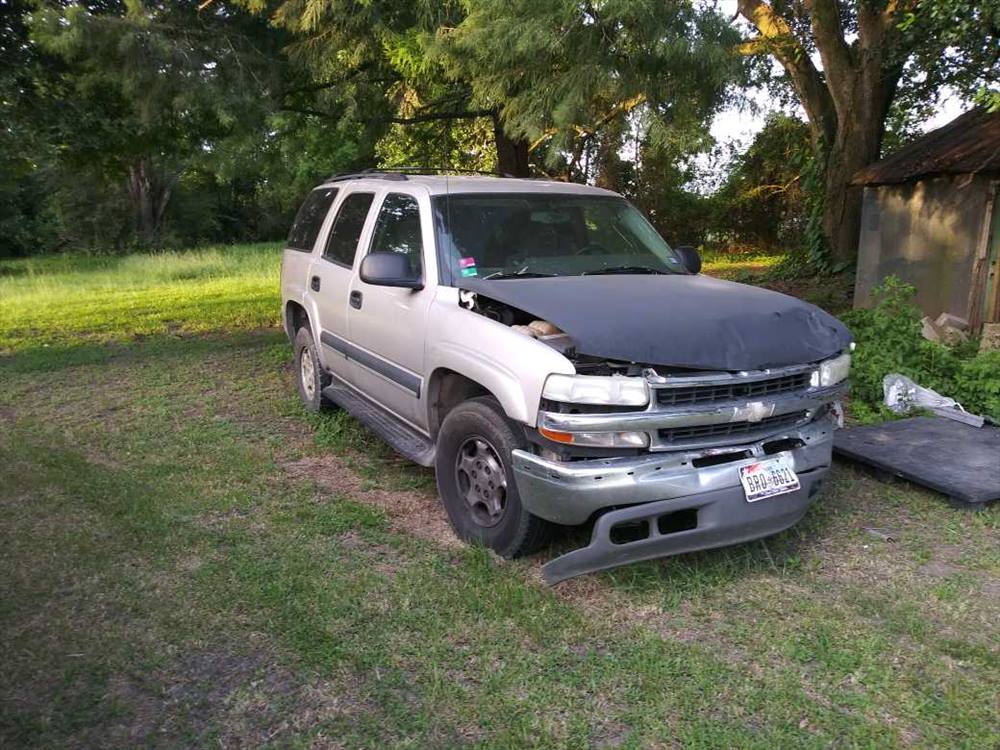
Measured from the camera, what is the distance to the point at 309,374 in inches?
276

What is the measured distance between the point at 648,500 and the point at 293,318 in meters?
4.72

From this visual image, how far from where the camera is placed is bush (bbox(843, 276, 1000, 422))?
21.1 ft

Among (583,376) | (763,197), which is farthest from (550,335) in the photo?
(763,197)

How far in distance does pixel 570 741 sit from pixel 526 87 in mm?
5330

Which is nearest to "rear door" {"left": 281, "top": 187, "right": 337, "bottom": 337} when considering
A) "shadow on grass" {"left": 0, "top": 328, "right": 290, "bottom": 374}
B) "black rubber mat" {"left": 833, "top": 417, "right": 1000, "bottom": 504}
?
"shadow on grass" {"left": 0, "top": 328, "right": 290, "bottom": 374}

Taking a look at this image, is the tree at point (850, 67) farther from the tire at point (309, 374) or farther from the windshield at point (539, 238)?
the tire at point (309, 374)

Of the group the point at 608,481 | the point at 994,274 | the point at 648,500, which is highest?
the point at 994,274

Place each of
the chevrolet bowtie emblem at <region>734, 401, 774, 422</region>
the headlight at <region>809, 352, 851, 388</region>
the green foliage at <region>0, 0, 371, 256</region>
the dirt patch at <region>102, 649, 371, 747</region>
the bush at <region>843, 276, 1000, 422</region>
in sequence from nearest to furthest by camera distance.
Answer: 1. the dirt patch at <region>102, 649, 371, 747</region>
2. the chevrolet bowtie emblem at <region>734, 401, 774, 422</region>
3. the headlight at <region>809, 352, 851, 388</region>
4. the bush at <region>843, 276, 1000, 422</region>
5. the green foliage at <region>0, 0, 371, 256</region>

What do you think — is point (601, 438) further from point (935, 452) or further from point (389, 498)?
point (935, 452)

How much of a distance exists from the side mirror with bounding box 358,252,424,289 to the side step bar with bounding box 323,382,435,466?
0.93 metres

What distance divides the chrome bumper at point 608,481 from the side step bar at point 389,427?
1.09 meters

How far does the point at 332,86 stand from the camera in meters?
9.46

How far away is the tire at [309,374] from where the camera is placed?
6.68 meters

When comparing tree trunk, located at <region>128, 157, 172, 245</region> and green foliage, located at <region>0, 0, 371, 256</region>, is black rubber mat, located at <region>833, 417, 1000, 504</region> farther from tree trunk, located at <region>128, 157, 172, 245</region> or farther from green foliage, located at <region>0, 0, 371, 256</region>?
tree trunk, located at <region>128, 157, 172, 245</region>
